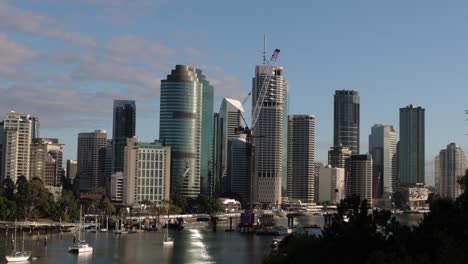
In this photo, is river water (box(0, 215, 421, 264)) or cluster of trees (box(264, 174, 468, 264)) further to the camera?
river water (box(0, 215, 421, 264))

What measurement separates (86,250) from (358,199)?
61.9 metres

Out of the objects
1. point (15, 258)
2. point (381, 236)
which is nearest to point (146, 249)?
point (15, 258)

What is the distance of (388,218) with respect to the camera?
48.4 metres

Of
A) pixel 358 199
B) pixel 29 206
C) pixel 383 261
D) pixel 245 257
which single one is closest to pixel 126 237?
pixel 29 206

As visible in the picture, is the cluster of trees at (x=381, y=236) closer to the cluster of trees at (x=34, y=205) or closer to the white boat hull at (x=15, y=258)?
the white boat hull at (x=15, y=258)

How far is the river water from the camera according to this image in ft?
314

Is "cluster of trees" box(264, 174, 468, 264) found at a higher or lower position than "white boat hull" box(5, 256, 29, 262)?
higher

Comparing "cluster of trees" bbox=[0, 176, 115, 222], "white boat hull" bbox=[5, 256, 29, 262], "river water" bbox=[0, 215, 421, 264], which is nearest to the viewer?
"white boat hull" bbox=[5, 256, 29, 262]

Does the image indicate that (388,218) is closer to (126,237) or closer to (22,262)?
(22,262)

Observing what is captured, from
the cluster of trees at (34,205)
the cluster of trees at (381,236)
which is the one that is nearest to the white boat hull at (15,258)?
the cluster of trees at (381,236)

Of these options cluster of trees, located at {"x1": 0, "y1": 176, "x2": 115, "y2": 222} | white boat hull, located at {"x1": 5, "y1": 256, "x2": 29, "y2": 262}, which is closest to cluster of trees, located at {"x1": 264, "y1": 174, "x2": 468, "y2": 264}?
white boat hull, located at {"x1": 5, "y1": 256, "x2": 29, "y2": 262}

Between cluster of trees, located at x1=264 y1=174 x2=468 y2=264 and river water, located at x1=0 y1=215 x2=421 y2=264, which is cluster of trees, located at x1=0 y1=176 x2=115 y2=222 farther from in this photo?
cluster of trees, located at x1=264 y1=174 x2=468 y2=264

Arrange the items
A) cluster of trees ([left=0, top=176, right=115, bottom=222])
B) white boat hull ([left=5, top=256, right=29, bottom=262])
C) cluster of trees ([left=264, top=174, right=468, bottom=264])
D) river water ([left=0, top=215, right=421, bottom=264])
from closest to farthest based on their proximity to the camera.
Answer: cluster of trees ([left=264, top=174, right=468, bottom=264]) < white boat hull ([left=5, top=256, right=29, bottom=262]) < river water ([left=0, top=215, right=421, bottom=264]) < cluster of trees ([left=0, top=176, right=115, bottom=222])

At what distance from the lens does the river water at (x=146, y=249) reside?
95688 mm
